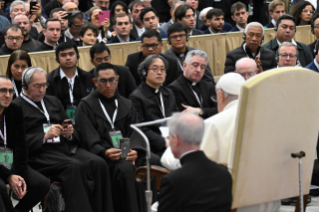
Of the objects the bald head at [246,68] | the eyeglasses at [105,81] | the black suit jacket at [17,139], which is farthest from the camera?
the bald head at [246,68]

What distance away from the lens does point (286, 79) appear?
428 cm

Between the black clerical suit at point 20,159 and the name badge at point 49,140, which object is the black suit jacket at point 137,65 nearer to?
the name badge at point 49,140

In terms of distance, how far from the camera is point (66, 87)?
6.64m

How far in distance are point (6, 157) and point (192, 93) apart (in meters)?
2.29

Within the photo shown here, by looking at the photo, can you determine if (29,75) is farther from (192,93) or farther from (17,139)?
(192,93)

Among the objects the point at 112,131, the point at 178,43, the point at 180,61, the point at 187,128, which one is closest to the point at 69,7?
the point at 178,43

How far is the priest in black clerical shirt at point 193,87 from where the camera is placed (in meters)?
6.69

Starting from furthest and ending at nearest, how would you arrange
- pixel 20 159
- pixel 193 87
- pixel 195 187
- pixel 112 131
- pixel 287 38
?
1. pixel 287 38
2. pixel 193 87
3. pixel 112 131
4. pixel 20 159
5. pixel 195 187

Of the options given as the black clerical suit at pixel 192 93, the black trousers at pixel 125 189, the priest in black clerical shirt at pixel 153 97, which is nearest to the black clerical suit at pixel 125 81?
the black clerical suit at pixel 192 93

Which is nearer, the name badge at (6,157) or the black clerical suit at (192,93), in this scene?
the name badge at (6,157)

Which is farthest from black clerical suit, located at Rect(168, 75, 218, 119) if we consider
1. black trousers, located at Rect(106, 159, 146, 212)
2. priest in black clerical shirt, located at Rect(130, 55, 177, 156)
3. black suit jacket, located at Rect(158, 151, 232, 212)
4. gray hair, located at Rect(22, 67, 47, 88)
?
black suit jacket, located at Rect(158, 151, 232, 212)

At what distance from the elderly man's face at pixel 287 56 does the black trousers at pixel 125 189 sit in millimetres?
2677

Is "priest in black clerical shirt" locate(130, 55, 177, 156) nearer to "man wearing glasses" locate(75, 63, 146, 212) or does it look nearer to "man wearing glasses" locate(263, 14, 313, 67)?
"man wearing glasses" locate(75, 63, 146, 212)

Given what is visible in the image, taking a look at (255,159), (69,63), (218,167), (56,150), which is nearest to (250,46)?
(69,63)
